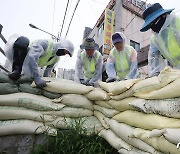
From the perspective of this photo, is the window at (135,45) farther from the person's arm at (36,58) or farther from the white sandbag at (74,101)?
the white sandbag at (74,101)

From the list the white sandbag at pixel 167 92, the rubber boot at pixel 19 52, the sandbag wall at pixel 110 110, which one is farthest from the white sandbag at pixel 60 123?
the white sandbag at pixel 167 92

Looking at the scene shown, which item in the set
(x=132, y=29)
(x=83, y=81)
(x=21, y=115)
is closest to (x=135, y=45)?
(x=132, y=29)

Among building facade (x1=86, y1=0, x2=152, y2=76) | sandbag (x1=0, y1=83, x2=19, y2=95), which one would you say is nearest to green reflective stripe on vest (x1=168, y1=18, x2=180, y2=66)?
sandbag (x1=0, y1=83, x2=19, y2=95)

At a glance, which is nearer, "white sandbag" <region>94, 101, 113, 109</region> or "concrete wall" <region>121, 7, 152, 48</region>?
"white sandbag" <region>94, 101, 113, 109</region>

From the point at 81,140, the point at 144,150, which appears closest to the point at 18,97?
the point at 81,140

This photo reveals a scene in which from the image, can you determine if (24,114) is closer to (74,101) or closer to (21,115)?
(21,115)

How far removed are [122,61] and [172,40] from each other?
3.62 ft

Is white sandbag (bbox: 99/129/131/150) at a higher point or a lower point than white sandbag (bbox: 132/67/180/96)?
lower

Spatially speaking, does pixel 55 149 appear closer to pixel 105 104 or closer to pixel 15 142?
pixel 15 142

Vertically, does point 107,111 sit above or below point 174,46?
below

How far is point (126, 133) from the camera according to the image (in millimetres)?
1575

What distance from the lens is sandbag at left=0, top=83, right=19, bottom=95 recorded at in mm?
2044

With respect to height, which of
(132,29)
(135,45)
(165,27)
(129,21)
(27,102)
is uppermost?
(129,21)

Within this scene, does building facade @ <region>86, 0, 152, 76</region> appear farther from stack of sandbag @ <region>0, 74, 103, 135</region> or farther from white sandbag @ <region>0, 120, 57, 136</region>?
white sandbag @ <region>0, 120, 57, 136</region>
